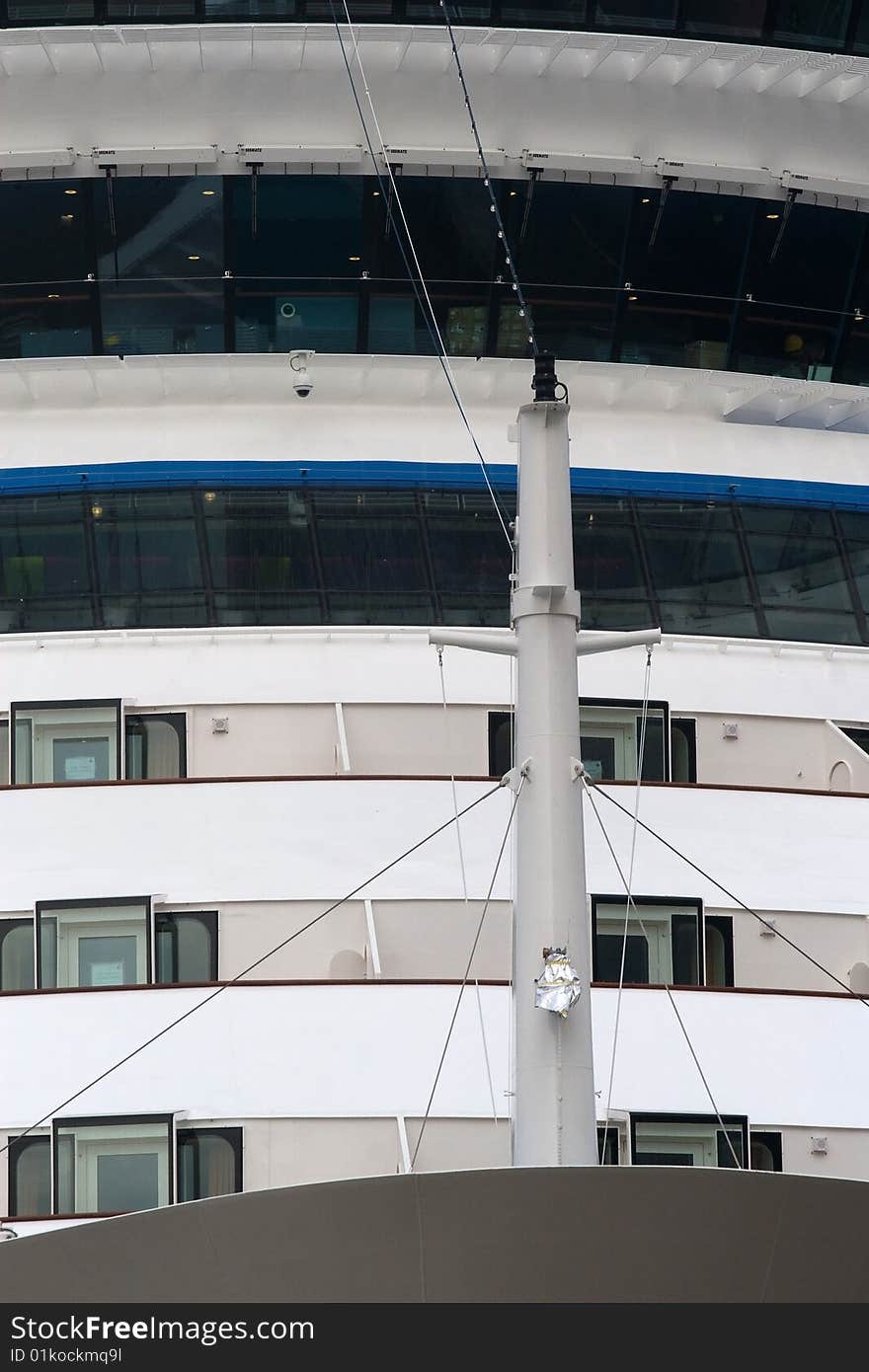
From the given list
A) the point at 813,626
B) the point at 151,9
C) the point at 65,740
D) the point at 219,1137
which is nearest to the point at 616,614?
the point at 813,626

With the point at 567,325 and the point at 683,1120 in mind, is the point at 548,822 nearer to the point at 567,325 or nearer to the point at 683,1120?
the point at 683,1120

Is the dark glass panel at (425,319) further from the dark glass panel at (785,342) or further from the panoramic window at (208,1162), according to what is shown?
the panoramic window at (208,1162)

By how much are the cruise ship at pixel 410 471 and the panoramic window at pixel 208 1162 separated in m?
1.26

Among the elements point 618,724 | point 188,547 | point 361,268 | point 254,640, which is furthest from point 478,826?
point 361,268

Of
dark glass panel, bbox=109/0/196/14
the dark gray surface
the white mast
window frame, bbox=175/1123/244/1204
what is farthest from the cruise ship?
the dark gray surface

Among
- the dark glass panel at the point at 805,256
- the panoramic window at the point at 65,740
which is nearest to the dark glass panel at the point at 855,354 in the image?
the dark glass panel at the point at 805,256

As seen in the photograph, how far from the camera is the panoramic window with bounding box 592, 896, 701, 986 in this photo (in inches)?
478

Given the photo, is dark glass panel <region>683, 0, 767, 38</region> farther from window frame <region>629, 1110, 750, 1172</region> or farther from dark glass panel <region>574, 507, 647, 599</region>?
window frame <region>629, 1110, 750, 1172</region>

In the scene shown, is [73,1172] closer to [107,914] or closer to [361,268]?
[107,914]

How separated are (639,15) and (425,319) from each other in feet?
8.58

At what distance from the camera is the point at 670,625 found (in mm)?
15227

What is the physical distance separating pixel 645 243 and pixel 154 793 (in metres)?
6.00

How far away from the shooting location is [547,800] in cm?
776

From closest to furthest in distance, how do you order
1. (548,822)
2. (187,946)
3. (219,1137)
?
(548,822)
(219,1137)
(187,946)
